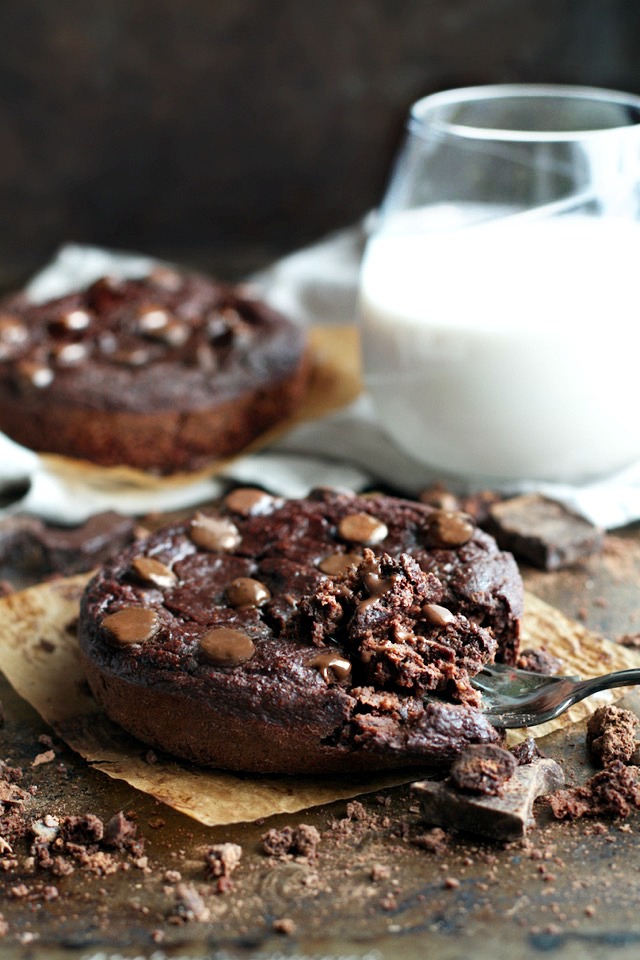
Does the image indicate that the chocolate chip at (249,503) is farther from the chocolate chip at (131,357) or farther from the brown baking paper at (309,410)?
the chocolate chip at (131,357)

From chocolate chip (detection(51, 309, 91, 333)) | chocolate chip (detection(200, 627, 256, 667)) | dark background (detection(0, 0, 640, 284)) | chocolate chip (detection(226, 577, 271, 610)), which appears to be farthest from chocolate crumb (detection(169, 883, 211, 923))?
dark background (detection(0, 0, 640, 284))

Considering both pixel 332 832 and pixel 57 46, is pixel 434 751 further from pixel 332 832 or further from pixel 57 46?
pixel 57 46

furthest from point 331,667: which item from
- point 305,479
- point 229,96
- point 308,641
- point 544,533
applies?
point 229,96

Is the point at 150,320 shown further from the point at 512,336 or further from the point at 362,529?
the point at 362,529

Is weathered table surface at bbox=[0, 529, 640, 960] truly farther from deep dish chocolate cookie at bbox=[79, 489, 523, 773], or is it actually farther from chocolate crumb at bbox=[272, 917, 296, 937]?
deep dish chocolate cookie at bbox=[79, 489, 523, 773]

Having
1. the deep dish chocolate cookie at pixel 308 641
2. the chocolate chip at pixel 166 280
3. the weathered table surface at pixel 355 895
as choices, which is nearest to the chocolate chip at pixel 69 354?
the chocolate chip at pixel 166 280
